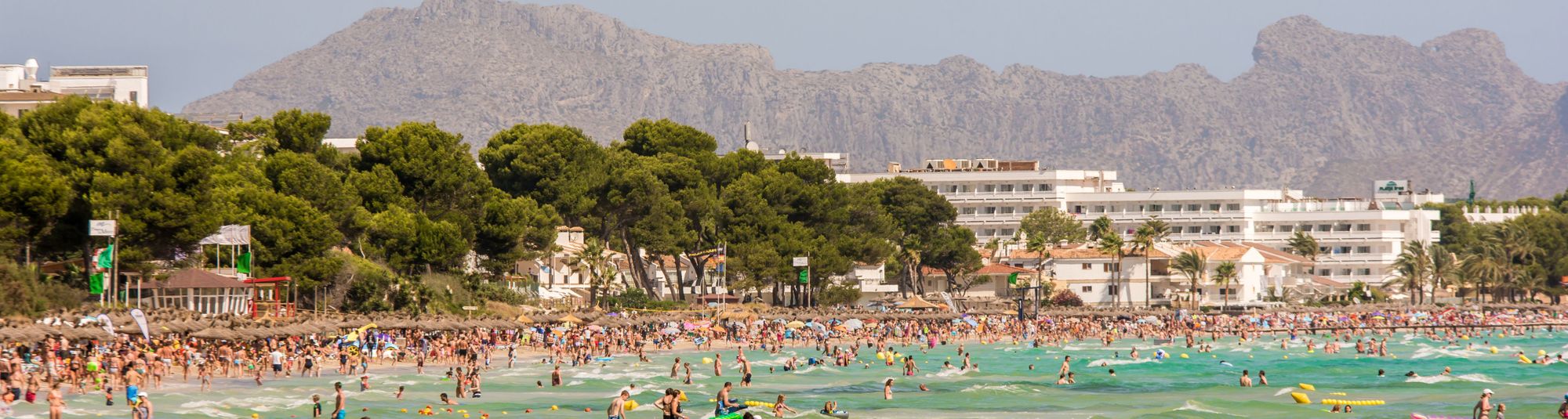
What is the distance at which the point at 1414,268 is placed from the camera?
125 meters

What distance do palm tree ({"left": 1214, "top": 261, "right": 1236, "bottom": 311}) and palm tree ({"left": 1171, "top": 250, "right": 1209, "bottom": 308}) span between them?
969mm

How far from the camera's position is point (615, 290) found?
9225cm

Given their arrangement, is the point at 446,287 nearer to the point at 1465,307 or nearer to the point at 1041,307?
the point at 1041,307

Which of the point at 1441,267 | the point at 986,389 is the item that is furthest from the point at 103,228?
the point at 1441,267

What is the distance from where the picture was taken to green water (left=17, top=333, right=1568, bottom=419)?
41.7 metres

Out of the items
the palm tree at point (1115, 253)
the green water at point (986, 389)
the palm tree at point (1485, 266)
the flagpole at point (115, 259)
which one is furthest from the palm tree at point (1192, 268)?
the flagpole at point (115, 259)

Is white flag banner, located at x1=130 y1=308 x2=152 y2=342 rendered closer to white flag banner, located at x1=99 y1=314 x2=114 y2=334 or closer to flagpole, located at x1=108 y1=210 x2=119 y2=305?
white flag banner, located at x1=99 y1=314 x2=114 y2=334

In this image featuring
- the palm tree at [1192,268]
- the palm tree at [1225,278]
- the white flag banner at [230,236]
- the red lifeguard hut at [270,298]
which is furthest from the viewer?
the palm tree at [1225,278]

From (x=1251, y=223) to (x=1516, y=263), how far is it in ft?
66.6

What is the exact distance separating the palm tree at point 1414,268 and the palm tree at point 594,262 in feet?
219

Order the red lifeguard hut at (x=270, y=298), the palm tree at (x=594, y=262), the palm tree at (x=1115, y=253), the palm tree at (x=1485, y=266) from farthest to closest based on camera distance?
the palm tree at (x=1485, y=266), the palm tree at (x=1115, y=253), the palm tree at (x=594, y=262), the red lifeguard hut at (x=270, y=298)

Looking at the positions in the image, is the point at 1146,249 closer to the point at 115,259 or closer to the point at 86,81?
the point at 86,81

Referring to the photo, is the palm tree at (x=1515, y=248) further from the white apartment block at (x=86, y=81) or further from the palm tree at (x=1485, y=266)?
the white apartment block at (x=86, y=81)

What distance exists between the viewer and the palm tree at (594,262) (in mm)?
81812
